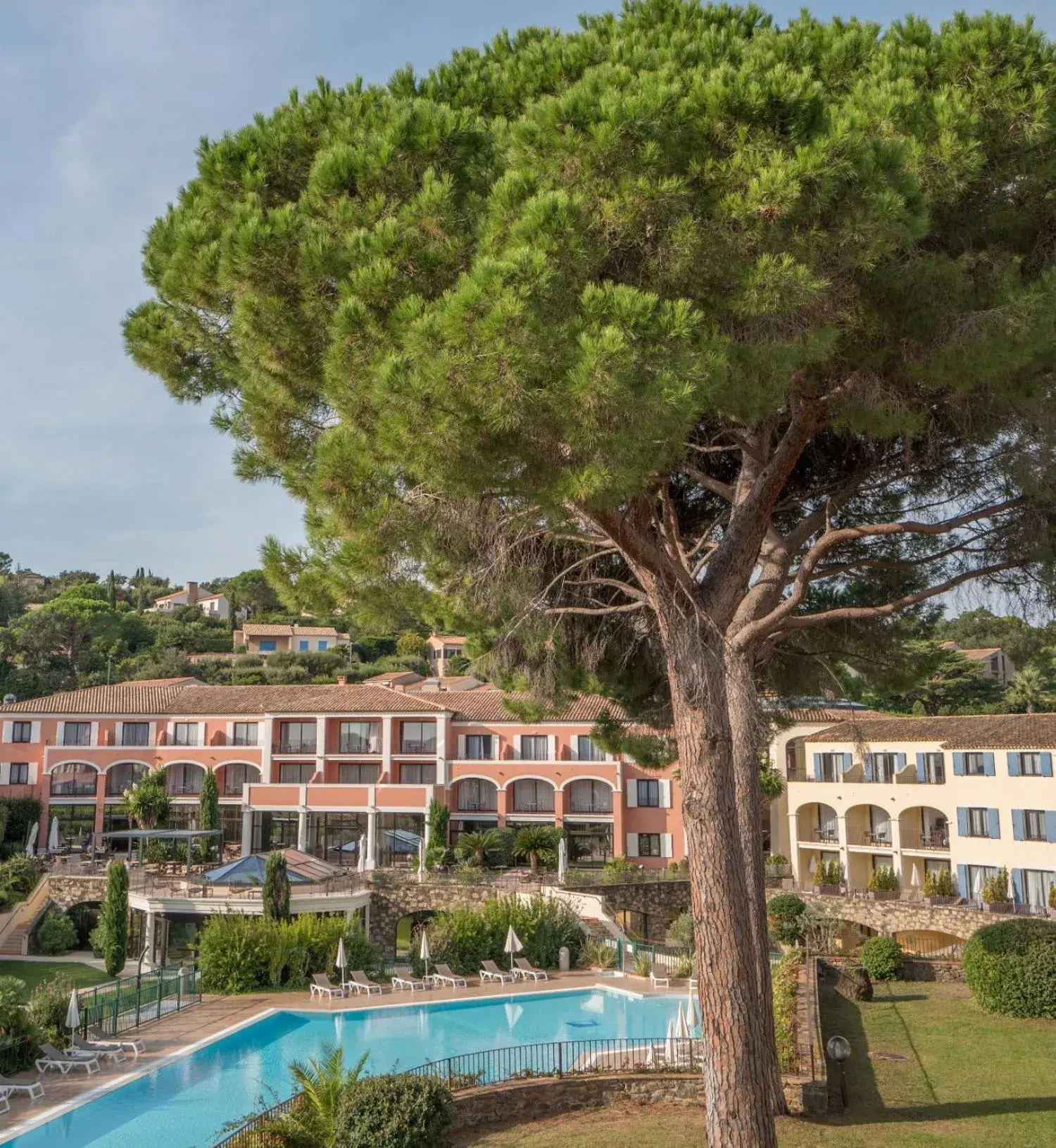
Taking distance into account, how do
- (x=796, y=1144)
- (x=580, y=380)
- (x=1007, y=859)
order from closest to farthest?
(x=580, y=380) < (x=796, y=1144) < (x=1007, y=859)

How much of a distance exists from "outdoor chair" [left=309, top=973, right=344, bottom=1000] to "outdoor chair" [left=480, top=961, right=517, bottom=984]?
338 cm

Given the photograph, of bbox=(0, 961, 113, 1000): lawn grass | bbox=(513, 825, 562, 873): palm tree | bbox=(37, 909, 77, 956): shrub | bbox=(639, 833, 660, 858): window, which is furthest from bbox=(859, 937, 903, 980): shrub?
bbox=(37, 909, 77, 956): shrub

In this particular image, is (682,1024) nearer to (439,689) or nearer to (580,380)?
(580,380)

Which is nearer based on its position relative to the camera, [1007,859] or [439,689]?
[1007,859]

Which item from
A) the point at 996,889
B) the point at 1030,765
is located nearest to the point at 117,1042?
the point at 996,889

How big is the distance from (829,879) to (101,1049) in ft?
79.9

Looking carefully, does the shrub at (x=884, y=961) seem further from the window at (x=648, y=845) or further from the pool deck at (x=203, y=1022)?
the window at (x=648, y=845)

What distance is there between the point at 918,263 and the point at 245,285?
246 inches

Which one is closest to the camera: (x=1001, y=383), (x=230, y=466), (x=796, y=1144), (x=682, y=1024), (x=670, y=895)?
(x=1001, y=383)

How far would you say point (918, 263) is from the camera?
9.86 meters

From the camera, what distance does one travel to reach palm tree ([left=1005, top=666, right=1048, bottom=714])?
49.3 metres

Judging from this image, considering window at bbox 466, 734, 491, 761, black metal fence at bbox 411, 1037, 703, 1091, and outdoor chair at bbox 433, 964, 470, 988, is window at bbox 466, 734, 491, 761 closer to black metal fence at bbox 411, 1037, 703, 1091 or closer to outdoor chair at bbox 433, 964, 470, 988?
outdoor chair at bbox 433, 964, 470, 988

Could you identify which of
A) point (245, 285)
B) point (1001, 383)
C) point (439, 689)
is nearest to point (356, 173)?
point (245, 285)

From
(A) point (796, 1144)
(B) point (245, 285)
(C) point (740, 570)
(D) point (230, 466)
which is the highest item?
(B) point (245, 285)
